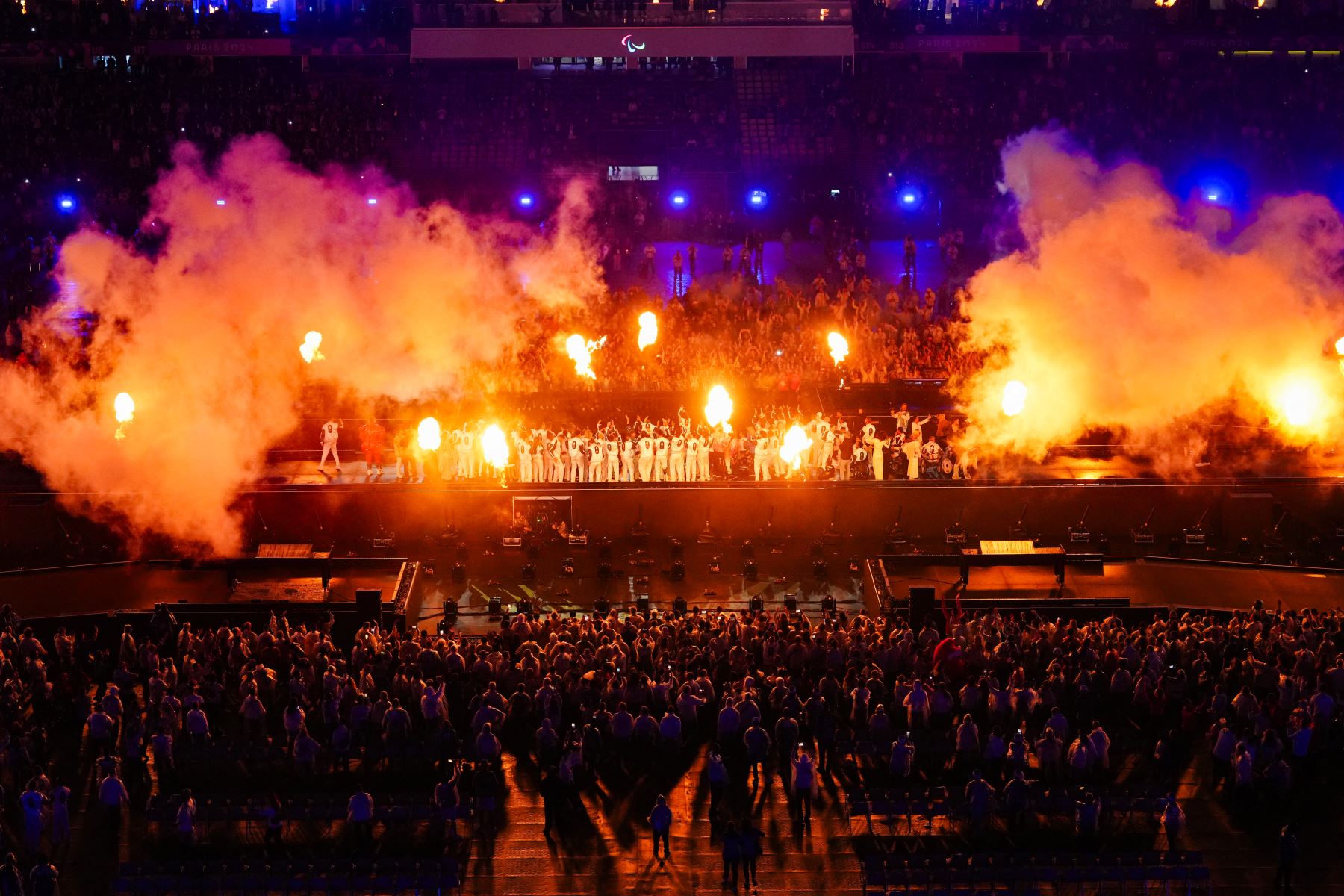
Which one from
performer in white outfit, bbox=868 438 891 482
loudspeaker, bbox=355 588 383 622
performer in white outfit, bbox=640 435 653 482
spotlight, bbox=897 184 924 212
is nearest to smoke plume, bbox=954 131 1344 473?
performer in white outfit, bbox=868 438 891 482

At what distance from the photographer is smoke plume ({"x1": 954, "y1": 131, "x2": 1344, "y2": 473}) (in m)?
30.5

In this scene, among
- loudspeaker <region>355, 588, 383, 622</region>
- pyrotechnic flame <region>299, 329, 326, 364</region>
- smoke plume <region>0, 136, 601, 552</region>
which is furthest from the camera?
pyrotechnic flame <region>299, 329, 326, 364</region>

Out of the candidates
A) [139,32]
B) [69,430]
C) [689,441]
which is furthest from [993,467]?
[139,32]

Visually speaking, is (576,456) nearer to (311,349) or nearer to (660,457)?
(660,457)

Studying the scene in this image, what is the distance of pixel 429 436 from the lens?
2908cm

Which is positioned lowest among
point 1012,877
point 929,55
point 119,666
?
point 1012,877

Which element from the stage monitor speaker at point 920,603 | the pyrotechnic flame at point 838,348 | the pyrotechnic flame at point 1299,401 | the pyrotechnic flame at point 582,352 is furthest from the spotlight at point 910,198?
the stage monitor speaker at point 920,603

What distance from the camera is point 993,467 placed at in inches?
1152

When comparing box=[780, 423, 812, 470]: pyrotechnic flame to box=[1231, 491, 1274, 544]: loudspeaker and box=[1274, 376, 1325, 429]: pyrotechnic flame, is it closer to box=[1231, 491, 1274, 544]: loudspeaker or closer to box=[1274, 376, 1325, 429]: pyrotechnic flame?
box=[1231, 491, 1274, 544]: loudspeaker

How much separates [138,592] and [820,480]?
11.7 metres

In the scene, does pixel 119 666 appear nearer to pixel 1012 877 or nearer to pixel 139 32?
pixel 1012 877

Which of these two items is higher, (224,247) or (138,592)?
(224,247)

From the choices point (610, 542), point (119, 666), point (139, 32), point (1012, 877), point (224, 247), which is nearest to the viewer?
point (1012, 877)

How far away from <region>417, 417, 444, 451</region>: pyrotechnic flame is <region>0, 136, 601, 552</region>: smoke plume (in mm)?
2400
